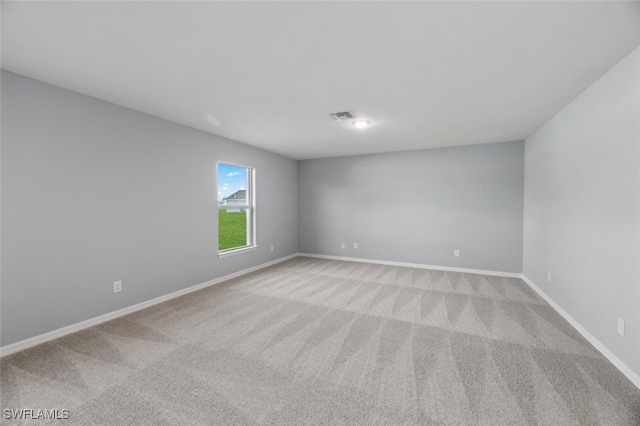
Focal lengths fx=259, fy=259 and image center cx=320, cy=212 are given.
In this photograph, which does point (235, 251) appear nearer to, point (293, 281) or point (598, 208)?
point (293, 281)

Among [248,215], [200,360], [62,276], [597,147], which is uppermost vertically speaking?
[597,147]

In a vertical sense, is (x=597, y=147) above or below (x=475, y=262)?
above

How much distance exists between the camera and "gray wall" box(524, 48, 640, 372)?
6.15 ft

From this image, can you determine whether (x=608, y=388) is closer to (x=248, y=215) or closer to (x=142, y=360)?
(x=142, y=360)

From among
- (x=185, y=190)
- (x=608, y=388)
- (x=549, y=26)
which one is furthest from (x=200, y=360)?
(x=549, y=26)

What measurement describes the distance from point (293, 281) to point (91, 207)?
9.19 ft

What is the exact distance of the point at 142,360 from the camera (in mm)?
2096

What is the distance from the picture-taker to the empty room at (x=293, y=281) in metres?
1.59

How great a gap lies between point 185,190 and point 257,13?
9.28 ft

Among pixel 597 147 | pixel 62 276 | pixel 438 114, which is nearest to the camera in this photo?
pixel 597 147

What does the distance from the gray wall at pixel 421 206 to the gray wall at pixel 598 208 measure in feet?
3.71

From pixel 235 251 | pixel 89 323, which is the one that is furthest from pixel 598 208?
pixel 89 323

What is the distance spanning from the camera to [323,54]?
192cm

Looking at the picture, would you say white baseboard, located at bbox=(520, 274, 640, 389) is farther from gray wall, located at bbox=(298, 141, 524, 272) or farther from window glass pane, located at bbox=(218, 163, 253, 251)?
window glass pane, located at bbox=(218, 163, 253, 251)
